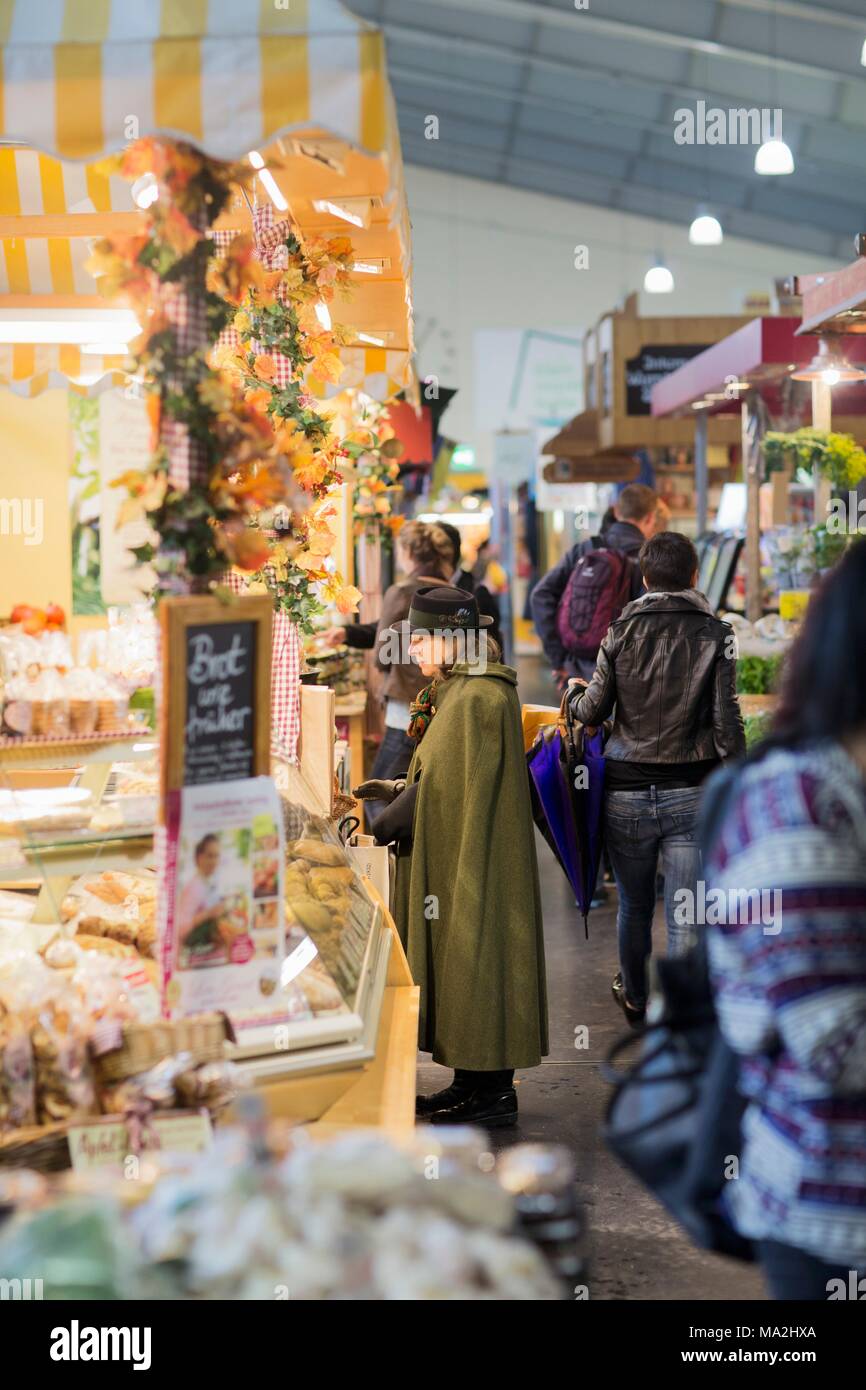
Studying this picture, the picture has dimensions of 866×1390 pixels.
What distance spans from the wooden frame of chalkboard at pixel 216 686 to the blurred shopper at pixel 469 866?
197 centimetres

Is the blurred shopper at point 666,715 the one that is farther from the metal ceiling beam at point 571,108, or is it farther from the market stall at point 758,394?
the metal ceiling beam at point 571,108

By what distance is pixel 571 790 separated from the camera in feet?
18.2

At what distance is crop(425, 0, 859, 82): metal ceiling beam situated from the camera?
13805 millimetres

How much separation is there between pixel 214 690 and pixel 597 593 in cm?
522

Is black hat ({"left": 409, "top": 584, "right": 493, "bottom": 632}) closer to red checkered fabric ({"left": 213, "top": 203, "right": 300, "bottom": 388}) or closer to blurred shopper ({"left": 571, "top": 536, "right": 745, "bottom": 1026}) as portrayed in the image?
red checkered fabric ({"left": 213, "top": 203, "right": 300, "bottom": 388})

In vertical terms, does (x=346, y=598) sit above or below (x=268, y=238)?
below

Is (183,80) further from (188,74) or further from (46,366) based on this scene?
(46,366)

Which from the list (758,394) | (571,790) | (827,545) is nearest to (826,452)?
(827,545)

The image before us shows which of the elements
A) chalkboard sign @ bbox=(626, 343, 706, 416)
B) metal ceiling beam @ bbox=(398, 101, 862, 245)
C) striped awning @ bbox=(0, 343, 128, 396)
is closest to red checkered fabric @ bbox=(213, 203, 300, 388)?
striped awning @ bbox=(0, 343, 128, 396)

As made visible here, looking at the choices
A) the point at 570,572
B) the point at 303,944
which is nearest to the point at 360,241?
the point at 303,944

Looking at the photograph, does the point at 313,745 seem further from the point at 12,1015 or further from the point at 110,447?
the point at 110,447

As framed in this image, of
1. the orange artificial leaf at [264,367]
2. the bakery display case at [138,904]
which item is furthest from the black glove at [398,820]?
the orange artificial leaf at [264,367]

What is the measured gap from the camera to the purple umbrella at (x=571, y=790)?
5.53m

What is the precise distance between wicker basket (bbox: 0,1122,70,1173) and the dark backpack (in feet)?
17.5
